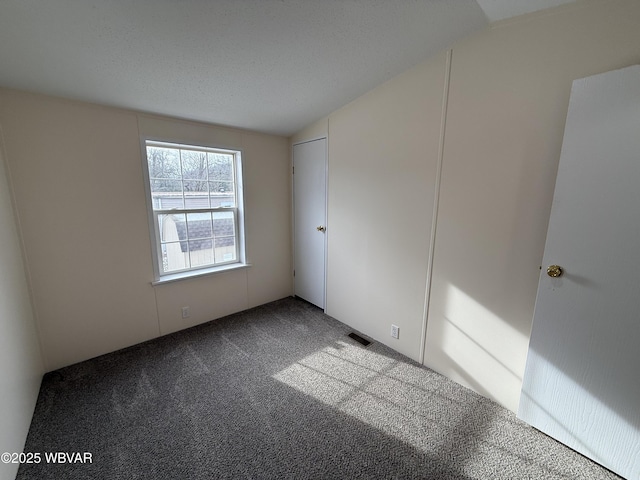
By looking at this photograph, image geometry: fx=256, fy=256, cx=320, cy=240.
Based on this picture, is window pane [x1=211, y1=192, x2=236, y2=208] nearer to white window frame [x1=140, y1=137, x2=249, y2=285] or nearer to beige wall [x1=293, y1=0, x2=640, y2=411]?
white window frame [x1=140, y1=137, x2=249, y2=285]

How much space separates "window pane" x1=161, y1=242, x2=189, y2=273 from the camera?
2.54 metres

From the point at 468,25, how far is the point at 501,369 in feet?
7.26

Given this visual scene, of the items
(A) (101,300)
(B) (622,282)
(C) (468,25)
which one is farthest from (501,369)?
(A) (101,300)

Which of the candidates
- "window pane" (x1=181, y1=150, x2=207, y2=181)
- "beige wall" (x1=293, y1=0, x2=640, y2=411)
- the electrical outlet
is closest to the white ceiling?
"beige wall" (x1=293, y1=0, x2=640, y2=411)

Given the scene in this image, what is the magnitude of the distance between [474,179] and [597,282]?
0.83 metres

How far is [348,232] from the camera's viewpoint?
8.61ft

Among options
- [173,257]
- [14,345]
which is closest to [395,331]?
[173,257]

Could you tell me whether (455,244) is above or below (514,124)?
below

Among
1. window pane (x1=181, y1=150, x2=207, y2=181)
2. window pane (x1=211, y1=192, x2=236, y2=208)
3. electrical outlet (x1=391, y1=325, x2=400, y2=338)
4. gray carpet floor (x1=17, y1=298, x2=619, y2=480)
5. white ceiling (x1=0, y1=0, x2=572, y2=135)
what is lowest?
gray carpet floor (x1=17, y1=298, x2=619, y2=480)

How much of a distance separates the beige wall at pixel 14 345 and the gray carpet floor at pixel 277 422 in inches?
6.0

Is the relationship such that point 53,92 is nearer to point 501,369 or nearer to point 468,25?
point 468,25

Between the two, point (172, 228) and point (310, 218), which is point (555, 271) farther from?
point (172, 228)

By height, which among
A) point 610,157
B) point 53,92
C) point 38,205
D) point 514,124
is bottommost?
point 38,205

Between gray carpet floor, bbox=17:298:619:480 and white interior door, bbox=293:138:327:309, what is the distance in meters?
1.02
